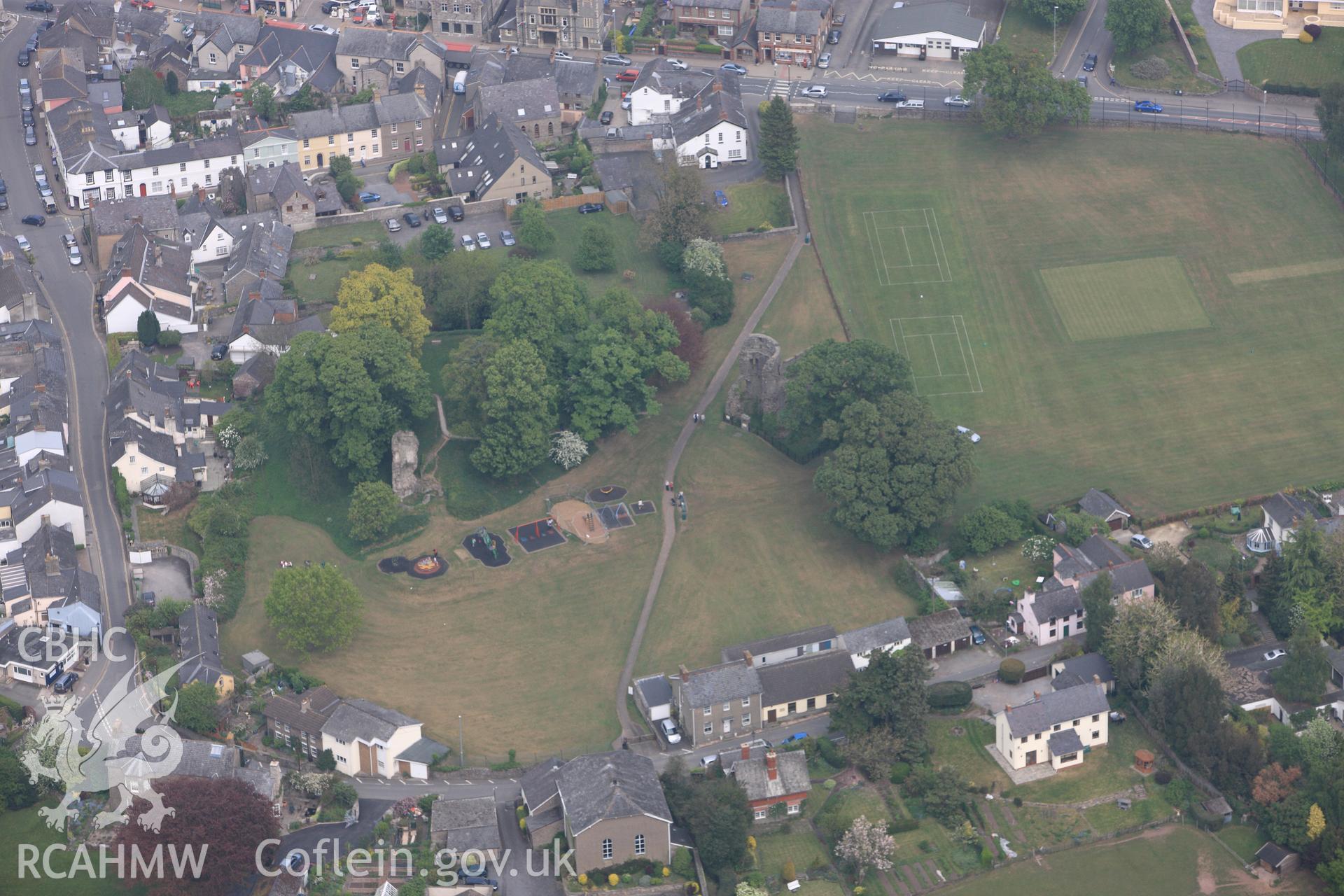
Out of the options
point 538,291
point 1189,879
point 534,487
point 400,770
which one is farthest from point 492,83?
point 1189,879

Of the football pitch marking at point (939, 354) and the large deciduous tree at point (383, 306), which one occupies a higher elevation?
the large deciduous tree at point (383, 306)

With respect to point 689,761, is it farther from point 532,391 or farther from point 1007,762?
point 532,391

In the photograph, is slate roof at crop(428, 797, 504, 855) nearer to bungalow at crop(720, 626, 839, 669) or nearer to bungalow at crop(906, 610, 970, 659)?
bungalow at crop(720, 626, 839, 669)

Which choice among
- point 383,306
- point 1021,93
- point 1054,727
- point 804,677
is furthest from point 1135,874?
point 1021,93

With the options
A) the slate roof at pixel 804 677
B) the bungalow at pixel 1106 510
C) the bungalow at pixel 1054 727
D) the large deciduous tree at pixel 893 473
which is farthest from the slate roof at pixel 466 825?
the bungalow at pixel 1106 510

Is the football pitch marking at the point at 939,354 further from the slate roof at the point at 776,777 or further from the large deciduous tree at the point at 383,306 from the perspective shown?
the slate roof at the point at 776,777

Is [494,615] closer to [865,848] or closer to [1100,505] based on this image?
[865,848]
